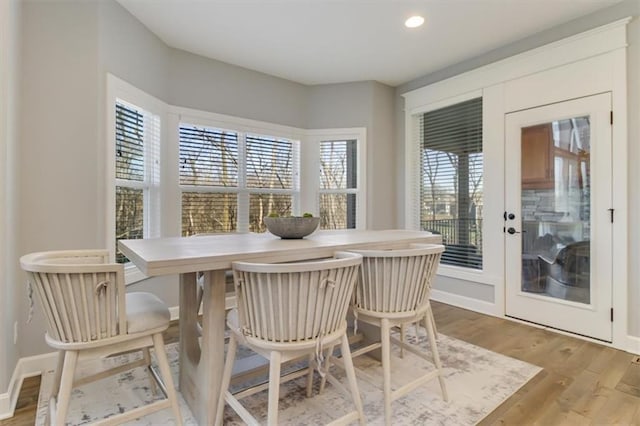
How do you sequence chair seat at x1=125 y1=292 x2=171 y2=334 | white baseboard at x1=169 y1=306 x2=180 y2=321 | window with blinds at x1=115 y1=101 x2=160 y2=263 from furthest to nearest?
1. white baseboard at x1=169 y1=306 x2=180 y2=321
2. window with blinds at x1=115 y1=101 x2=160 y2=263
3. chair seat at x1=125 y1=292 x2=171 y2=334

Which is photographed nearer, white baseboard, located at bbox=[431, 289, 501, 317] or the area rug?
the area rug

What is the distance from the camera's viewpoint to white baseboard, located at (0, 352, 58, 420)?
175cm

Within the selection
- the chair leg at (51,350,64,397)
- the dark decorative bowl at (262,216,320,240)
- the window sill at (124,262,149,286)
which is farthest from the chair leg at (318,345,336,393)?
the window sill at (124,262,149,286)

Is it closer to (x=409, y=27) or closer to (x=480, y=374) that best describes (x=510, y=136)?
(x=409, y=27)

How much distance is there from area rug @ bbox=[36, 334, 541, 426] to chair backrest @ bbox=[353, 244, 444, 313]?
599 mm

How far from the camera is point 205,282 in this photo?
1612mm

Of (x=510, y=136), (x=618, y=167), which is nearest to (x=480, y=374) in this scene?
(x=618, y=167)

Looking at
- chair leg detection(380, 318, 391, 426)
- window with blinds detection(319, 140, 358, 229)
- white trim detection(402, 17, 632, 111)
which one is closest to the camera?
chair leg detection(380, 318, 391, 426)

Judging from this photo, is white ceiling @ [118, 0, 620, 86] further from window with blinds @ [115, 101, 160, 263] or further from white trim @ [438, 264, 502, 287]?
white trim @ [438, 264, 502, 287]

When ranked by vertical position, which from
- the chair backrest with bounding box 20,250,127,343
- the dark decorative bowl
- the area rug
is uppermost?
the dark decorative bowl

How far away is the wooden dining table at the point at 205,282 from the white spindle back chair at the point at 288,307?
163 millimetres

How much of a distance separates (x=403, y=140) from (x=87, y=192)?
11.6 ft

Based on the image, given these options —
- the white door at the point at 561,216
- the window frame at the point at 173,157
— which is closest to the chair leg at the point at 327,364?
the window frame at the point at 173,157

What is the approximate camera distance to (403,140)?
439 cm
